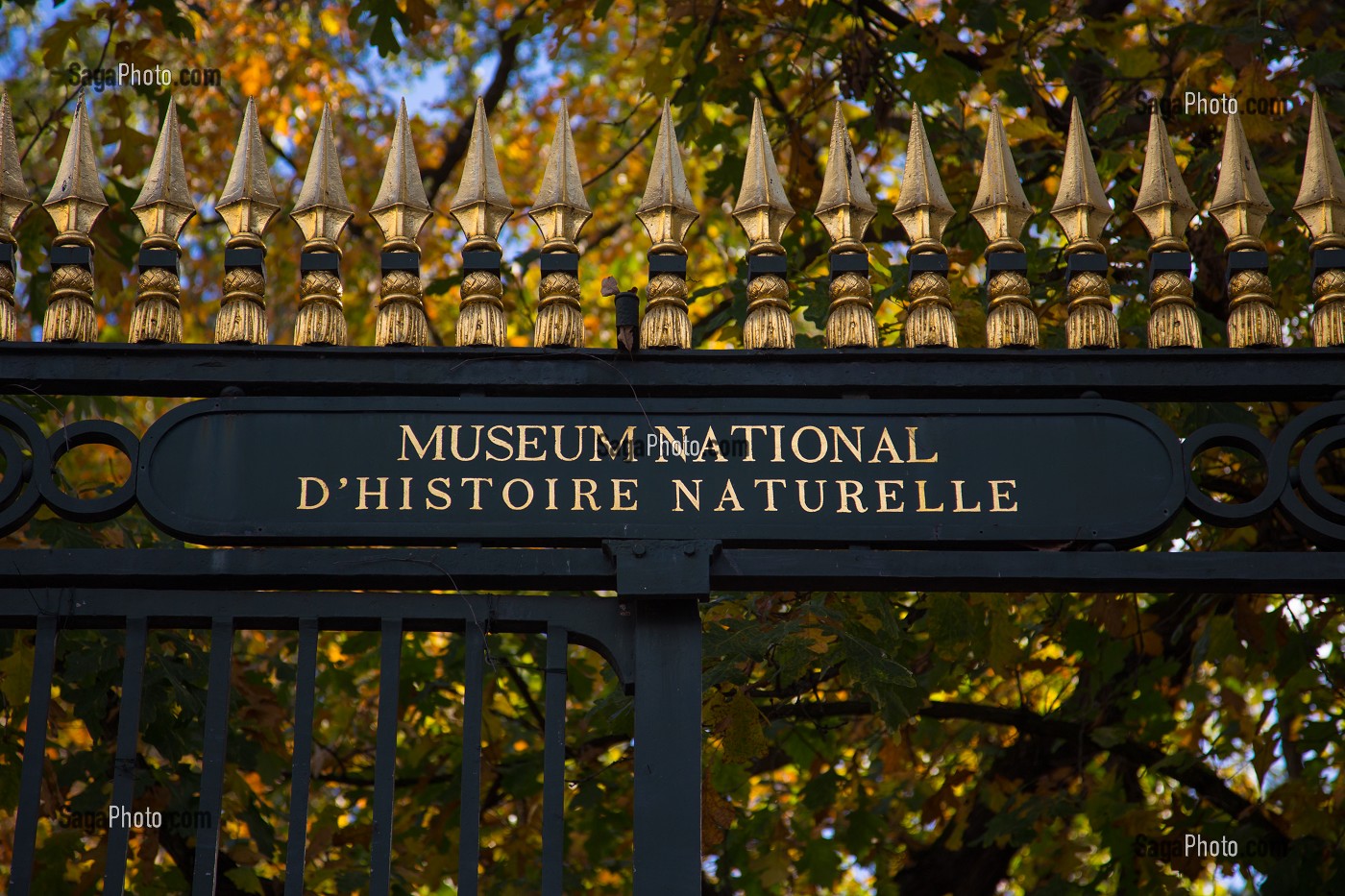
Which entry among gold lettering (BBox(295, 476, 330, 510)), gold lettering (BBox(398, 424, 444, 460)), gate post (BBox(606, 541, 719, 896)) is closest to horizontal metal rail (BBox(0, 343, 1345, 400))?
gold lettering (BBox(398, 424, 444, 460))

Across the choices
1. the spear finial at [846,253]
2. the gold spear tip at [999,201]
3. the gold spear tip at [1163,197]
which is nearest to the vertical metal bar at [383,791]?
the spear finial at [846,253]

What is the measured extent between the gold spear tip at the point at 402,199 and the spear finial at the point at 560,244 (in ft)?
0.93

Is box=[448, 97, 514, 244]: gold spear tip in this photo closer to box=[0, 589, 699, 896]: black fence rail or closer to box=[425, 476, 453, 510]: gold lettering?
box=[425, 476, 453, 510]: gold lettering

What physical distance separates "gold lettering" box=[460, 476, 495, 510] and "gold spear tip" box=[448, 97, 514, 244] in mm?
607

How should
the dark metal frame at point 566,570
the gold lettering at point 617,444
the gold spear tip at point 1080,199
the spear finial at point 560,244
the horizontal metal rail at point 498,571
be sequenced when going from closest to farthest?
1. the dark metal frame at point 566,570
2. the horizontal metal rail at point 498,571
3. the gold lettering at point 617,444
4. the spear finial at point 560,244
5. the gold spear tip at point 1080,199

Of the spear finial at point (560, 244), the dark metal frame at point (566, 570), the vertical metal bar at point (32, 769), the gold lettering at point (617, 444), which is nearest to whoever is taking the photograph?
the vertical metal bar at point (32, 769)

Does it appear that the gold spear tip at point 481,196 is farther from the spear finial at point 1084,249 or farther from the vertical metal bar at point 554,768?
the spear finial at point 1084,249

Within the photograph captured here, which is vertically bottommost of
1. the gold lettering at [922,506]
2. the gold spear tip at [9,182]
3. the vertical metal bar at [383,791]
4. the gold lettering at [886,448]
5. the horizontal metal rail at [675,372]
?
the vertical metal bar at [383,791]

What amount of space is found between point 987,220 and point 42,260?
5.86 metres

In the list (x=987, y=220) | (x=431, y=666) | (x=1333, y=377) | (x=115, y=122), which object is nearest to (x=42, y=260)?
(x=431, y=666)

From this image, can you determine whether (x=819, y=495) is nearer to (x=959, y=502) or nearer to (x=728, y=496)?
(x=728, y=496)

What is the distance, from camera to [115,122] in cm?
1227

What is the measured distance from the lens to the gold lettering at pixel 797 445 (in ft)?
12.6

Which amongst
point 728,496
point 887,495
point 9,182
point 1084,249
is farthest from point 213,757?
point 1084,249
